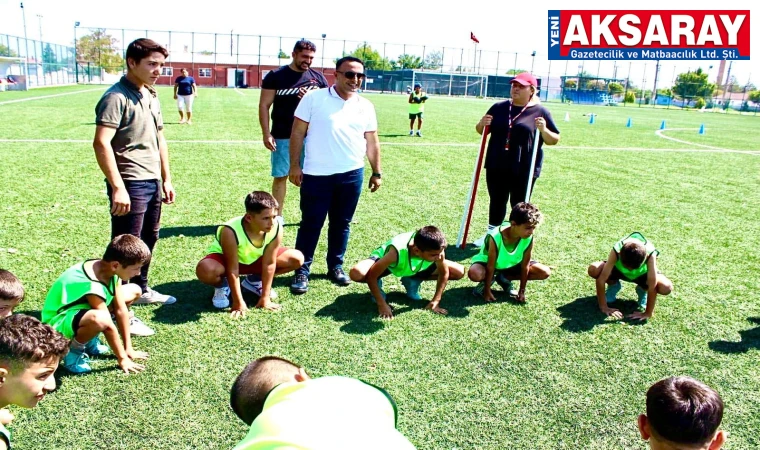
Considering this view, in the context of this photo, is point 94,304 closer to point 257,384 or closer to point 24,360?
point 24,360

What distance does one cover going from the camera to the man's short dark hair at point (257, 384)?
69.3 inches

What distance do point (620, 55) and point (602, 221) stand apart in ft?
182

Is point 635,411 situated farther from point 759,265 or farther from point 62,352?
point 759,265

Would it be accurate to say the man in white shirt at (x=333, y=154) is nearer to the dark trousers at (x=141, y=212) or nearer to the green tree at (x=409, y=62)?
the dark trousers at (x=141, y=212)

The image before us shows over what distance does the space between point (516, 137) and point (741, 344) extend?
2.67 metres

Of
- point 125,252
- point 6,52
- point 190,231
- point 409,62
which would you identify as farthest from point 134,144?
point 409,62

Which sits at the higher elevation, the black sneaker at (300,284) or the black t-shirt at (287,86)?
the black t-shirt at (287,86)

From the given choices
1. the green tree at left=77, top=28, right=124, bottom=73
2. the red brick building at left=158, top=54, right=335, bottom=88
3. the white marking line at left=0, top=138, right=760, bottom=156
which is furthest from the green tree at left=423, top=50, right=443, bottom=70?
the white marking line at left=0, top=138, right=760, bottom=156

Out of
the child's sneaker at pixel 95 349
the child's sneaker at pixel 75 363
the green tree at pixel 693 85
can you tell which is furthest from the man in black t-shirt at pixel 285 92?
the green tree at pixel 693 85

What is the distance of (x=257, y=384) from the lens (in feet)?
5.81

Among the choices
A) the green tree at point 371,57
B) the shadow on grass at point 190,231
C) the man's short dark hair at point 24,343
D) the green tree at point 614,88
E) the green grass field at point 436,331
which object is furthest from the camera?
the green tree at point 371,57

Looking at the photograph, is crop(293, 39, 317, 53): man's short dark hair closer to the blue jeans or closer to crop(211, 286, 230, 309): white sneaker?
the blue jeans

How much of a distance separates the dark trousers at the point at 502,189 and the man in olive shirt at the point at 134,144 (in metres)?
3.26

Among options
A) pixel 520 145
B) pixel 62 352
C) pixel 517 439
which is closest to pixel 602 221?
pixel 520 145
